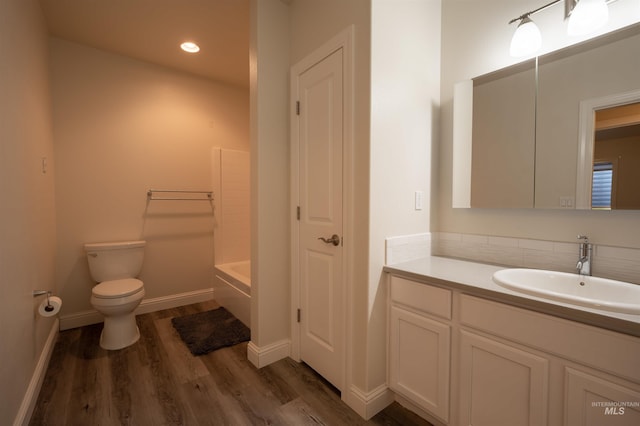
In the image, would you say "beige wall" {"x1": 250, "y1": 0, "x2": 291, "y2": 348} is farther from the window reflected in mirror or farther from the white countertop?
the window reflected in mirror

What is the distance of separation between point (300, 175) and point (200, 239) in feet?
6.13

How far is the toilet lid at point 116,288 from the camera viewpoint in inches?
85.4

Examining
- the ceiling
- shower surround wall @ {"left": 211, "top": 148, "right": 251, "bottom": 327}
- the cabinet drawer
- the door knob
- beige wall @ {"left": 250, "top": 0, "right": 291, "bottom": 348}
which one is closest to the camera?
the cabinet drawer

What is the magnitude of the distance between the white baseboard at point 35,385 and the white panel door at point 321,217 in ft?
4.92

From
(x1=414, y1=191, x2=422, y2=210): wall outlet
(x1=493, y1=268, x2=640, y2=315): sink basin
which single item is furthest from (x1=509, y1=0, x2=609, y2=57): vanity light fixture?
(x1=493, y1=268, x2=640, y2=315): sink basin

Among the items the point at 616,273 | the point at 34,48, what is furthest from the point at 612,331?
the point at 34,48

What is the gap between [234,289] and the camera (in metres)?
2.80

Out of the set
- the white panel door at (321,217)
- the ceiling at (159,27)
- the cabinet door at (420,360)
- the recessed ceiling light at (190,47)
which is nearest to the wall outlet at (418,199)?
the white panel door at (321,217)

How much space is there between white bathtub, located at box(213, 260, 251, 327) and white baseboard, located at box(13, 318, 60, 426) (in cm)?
135

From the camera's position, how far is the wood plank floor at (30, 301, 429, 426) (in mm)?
1537

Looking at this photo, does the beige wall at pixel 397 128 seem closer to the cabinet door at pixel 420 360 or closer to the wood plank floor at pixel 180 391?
the cabinet door at pixel 420 360

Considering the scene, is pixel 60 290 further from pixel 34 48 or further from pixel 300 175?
pixel 300 175

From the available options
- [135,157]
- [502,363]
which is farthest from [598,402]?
[135,157]

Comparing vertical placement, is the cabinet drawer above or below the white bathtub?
above
